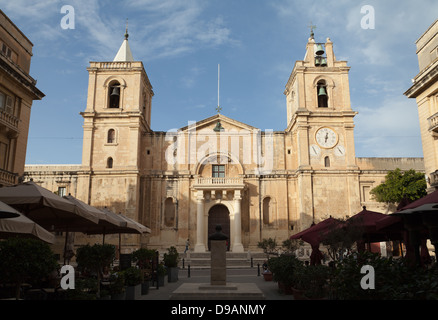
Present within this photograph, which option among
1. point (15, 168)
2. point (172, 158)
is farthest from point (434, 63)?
point (15, 168)

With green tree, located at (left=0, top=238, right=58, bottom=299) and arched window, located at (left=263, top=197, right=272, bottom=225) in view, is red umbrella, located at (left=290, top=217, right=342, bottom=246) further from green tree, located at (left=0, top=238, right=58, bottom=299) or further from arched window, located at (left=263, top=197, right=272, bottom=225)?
arched window, located at (left=263, top=197, right=272, bottom=225)

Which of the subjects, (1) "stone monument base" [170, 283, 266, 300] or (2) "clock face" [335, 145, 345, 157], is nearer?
(1) "stone monument base" [170, 283, 266, 300]

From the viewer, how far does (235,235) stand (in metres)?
31.2

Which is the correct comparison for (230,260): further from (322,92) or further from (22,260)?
(22,260)

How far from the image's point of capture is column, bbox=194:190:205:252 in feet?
101

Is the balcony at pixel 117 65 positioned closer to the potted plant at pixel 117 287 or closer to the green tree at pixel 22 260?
the potted plant at pixel 117 287

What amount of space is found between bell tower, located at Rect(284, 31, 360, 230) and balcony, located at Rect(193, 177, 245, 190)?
528cm

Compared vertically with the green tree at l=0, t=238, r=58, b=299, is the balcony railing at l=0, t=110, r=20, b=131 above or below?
above

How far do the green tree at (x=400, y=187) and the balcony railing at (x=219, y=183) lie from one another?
11553mm

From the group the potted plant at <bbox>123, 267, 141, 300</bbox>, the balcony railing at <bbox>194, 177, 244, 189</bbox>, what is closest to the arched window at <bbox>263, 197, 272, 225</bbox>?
the balcony railing at <bbox>194, 177, 244, 189</bbox>

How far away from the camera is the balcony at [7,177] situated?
19.9 m

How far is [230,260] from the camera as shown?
89.1 feet
